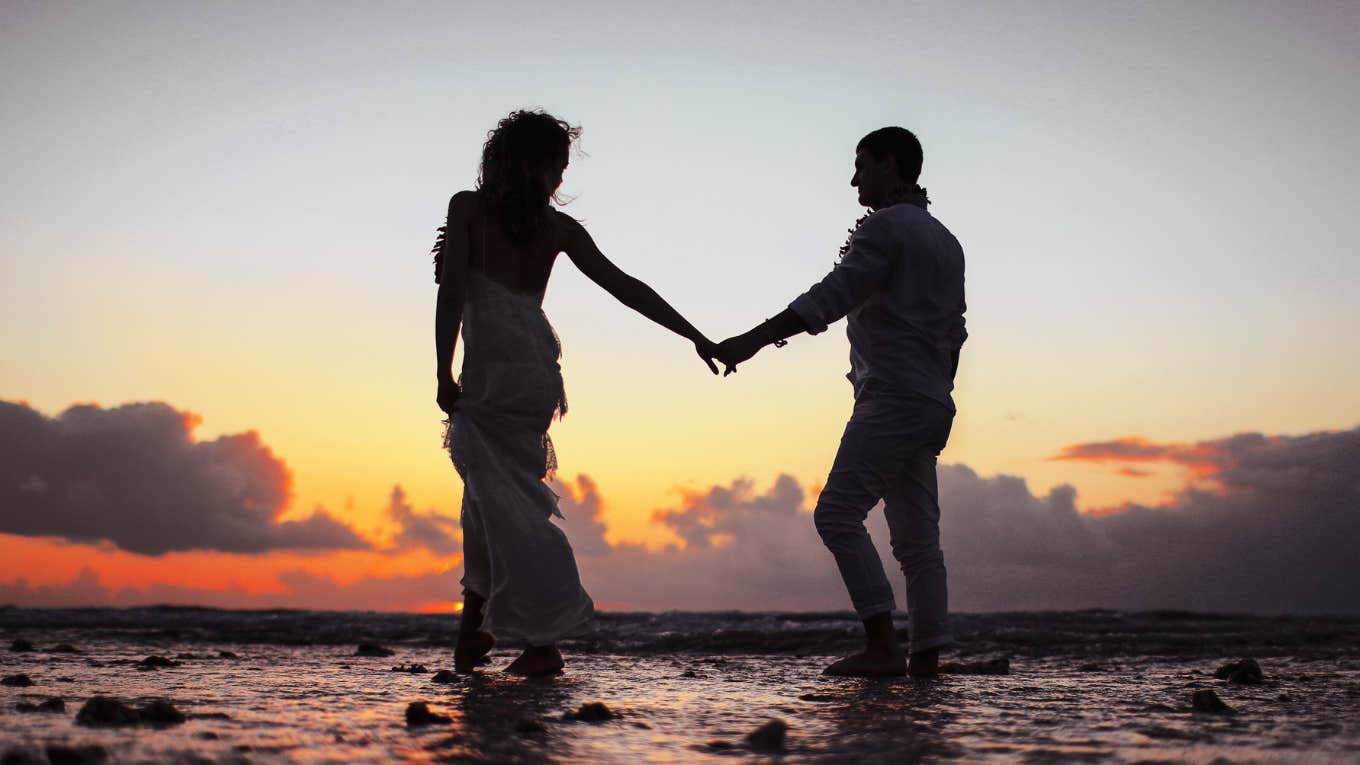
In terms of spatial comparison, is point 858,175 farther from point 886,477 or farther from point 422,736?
point 422,736

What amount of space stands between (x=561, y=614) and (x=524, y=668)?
0.27 m

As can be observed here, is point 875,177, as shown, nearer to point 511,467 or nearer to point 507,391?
point 507,391

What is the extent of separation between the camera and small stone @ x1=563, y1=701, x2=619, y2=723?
278cm

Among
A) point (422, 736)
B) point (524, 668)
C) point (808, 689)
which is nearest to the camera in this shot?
point (422, 736)

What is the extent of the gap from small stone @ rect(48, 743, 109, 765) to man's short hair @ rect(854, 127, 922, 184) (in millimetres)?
3937

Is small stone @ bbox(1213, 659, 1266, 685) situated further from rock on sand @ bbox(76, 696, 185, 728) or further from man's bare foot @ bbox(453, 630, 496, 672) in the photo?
rock on sand @ bbox(76, 696, 185, 728)

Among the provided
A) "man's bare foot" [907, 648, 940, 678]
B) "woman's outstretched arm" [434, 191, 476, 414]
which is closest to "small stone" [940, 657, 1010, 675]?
"man's bare foot" [907, 648, 940, 678]

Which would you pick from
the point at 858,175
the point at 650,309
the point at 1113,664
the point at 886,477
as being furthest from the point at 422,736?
the point at 1113,664

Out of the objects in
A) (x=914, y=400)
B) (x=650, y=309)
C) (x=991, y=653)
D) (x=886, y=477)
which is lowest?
(x=991, y=653)

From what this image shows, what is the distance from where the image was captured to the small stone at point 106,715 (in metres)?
2.52

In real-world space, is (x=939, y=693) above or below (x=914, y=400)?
below

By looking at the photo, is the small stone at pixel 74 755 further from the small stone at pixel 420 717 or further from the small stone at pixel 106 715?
the small stone at pixel 420 717

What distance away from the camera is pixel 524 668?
435 centimetres

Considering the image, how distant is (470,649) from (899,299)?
95.0 inches
